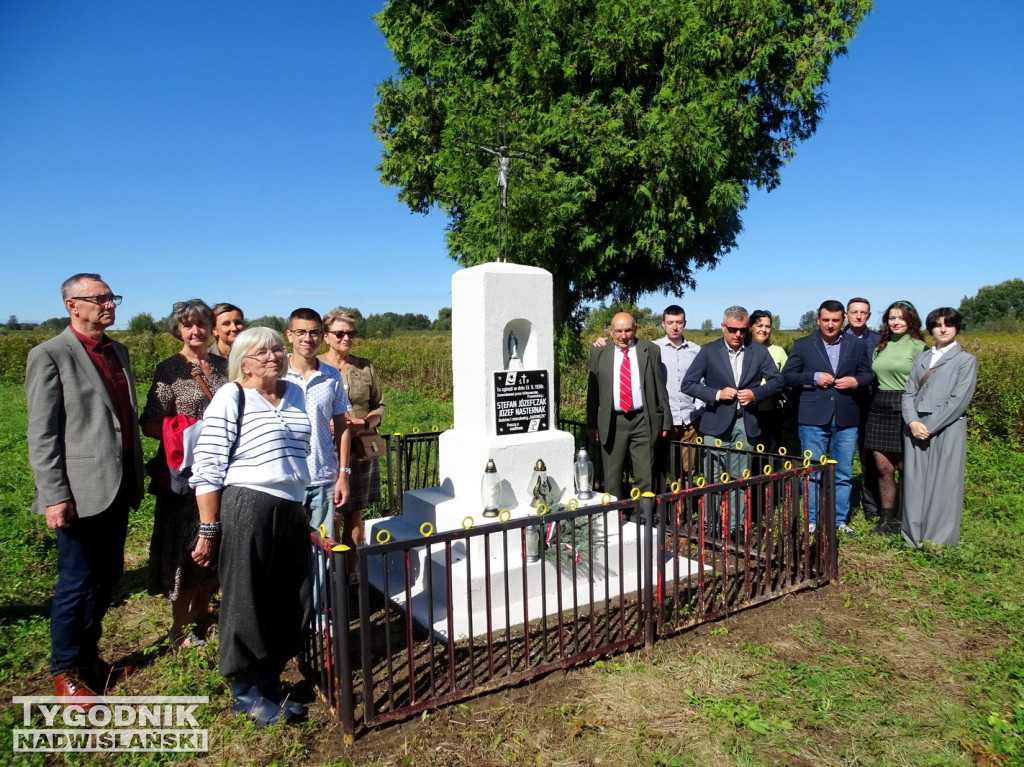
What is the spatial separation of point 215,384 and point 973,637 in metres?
4.45

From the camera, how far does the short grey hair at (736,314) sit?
5.23 metres

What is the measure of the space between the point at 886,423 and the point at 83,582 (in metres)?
5.58

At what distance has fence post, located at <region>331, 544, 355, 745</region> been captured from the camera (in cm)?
262

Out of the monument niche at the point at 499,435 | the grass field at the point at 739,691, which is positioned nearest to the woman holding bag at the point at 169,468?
the grass field at the point at 739,691

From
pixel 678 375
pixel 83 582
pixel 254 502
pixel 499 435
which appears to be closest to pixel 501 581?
pixel 499 435

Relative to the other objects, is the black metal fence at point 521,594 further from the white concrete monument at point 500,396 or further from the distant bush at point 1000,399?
the distant bush at point 1000,399

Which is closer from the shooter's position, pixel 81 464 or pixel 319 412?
pixel 81 464

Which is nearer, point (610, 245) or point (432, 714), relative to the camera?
point (432, 714)

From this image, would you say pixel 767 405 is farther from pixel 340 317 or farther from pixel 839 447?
pixel 340 317

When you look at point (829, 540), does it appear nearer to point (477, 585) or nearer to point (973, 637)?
point (973, 637)

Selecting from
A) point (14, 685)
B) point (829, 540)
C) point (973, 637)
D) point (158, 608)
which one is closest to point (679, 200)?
point (829, 540)

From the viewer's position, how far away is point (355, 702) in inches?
115

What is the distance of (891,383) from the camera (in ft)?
17.1

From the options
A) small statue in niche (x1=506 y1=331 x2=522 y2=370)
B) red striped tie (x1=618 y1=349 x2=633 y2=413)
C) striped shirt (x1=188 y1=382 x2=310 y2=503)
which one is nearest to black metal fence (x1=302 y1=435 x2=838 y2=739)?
striped shirt (x1=188 y1=382 x2=310 y2=503)
